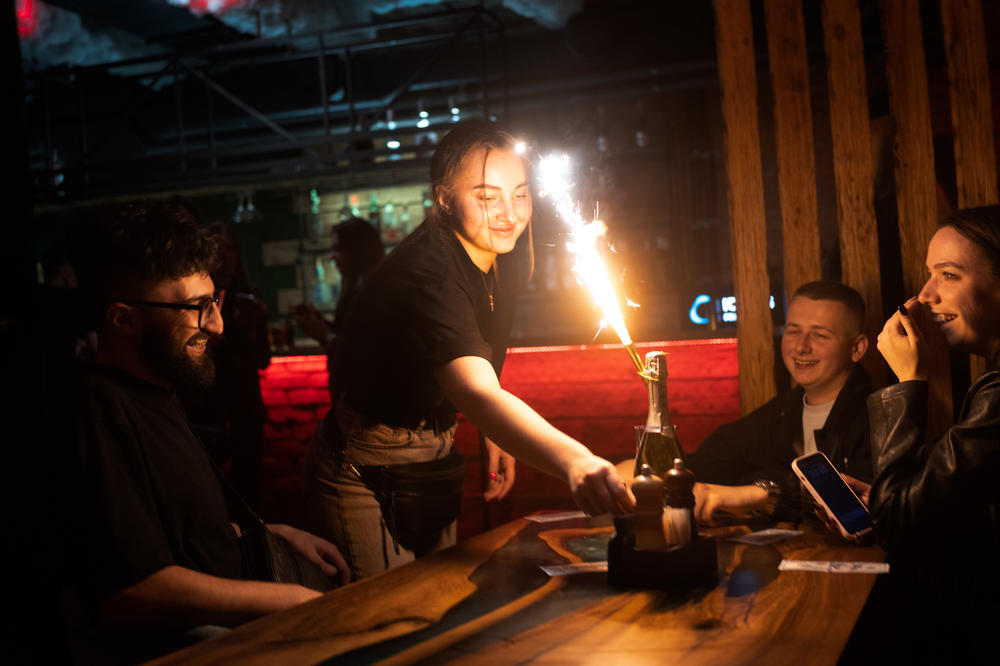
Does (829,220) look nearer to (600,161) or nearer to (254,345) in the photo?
(600,161)

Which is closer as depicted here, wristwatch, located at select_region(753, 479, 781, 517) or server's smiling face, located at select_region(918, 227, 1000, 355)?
server's smiling face, located at select_region(918, 227, 1000, 355)

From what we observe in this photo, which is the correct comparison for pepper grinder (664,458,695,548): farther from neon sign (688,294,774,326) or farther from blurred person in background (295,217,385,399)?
blurred person in background (295,217,385,399)

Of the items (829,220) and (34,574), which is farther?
(829,220)

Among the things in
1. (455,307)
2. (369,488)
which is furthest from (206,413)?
(455,307)

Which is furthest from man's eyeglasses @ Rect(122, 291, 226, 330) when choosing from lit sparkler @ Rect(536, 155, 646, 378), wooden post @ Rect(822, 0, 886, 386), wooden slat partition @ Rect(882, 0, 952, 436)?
wooden slat partition @ Rect(882, 0, 952, 436)

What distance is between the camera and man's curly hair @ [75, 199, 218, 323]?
1.77 m

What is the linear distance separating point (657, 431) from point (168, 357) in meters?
1.05

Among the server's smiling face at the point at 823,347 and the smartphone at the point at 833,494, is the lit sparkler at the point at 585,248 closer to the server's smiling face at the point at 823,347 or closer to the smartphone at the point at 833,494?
the smartphone at the point at 833,494

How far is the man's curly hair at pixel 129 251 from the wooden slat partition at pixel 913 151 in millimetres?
2430

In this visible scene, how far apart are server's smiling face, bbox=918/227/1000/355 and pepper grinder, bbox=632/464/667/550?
1.02 m

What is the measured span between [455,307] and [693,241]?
6831 millimetres

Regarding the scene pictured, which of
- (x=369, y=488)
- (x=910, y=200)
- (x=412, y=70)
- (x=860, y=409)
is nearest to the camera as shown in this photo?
(x=369, y=488)

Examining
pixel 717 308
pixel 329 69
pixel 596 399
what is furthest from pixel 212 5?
pixel 596 399

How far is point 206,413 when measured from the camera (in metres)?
4.14
